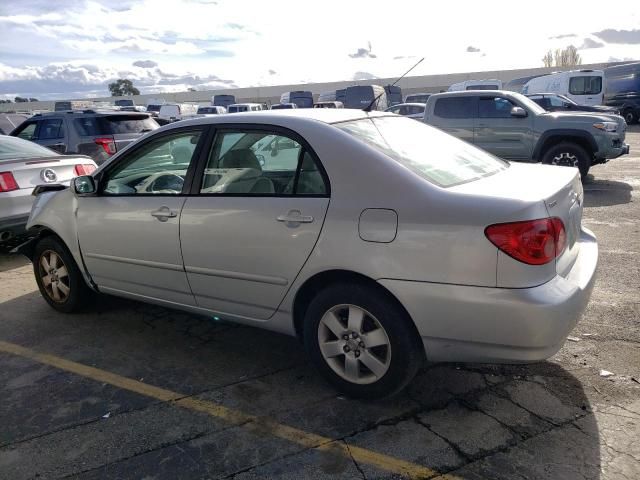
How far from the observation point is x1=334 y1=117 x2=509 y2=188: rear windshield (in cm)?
305

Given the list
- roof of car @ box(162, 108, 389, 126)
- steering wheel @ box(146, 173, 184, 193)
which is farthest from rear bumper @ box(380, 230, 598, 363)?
steering wheel @ box(146, 173, 184, 193)

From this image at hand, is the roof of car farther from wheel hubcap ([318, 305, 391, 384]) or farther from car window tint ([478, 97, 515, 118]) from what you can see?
car window tint ([478, 97, 515, 118])

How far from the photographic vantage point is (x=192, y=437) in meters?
2.85

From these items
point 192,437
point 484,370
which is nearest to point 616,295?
point 484,370

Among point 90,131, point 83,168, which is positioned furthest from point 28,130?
point 83,168

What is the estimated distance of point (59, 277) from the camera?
4582 mm

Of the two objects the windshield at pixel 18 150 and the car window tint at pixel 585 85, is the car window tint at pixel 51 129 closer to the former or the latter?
the windshield at pixel 18 150

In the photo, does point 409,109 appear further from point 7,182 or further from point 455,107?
point 7,182

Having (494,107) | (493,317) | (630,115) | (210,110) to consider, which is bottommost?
(493,317)

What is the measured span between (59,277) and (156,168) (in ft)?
4.78

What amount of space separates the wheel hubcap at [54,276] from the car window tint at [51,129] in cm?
537

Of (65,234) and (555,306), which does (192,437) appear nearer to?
(555,306)

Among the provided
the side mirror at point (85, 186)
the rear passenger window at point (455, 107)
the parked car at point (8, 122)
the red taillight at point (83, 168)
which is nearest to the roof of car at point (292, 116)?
the side mirror at point (85, 186)

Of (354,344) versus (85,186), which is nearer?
(354,344)
